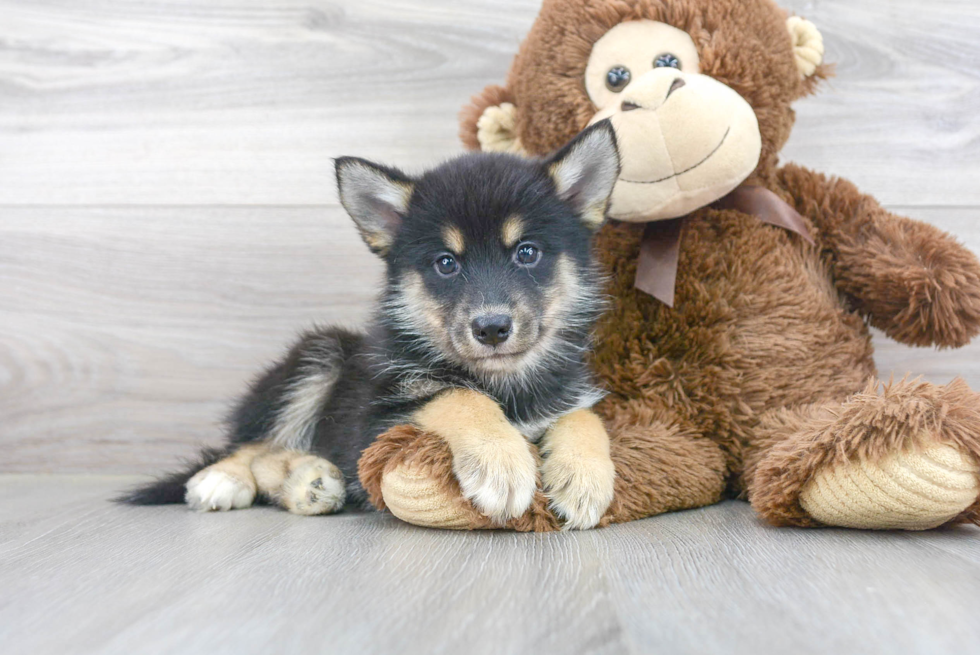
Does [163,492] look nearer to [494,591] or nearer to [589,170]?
[494,591]

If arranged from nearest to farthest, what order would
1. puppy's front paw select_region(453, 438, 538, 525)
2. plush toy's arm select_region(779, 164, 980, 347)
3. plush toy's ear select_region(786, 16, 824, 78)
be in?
1. puppy's front paw select_region(453, 438, 538, 525)
2. plush toy's arm select_region(779, 164, 980, 347)
3. plush toy's ear select_region(786, 16, 824, 78)

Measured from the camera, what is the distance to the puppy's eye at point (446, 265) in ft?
5.70

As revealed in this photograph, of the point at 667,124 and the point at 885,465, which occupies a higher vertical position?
the point at 667,124

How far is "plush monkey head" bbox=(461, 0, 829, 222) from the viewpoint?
179 centimetres

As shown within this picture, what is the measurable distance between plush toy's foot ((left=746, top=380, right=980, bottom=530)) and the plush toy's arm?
486 millimetres

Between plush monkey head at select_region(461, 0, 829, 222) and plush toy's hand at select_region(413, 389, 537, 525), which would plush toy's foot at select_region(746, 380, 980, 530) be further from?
plush monkey head at select_region(461, 0, 829, 222)

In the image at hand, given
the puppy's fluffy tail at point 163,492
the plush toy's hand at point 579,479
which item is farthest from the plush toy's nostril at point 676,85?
the puppy's fluffy tail at point 163,492

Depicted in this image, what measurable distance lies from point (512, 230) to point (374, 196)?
350mm

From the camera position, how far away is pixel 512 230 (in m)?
1.71

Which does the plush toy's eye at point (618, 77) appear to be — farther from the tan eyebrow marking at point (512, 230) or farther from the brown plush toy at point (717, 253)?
the tan eyebrow marking at point (512, 230)

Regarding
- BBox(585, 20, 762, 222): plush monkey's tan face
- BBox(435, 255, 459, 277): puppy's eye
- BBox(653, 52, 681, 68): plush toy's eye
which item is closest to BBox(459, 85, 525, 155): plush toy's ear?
BBox(585, 20, 762, 222): plush monkey's tan face

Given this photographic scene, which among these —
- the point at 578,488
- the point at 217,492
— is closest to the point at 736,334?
the point at 578,488

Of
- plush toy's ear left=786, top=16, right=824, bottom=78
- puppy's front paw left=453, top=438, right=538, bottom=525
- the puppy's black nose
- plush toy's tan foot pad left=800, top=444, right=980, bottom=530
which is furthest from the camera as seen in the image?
plush toy's ear left=786, top=16, right=824, bottom=78

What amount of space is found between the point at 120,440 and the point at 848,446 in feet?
7.37
